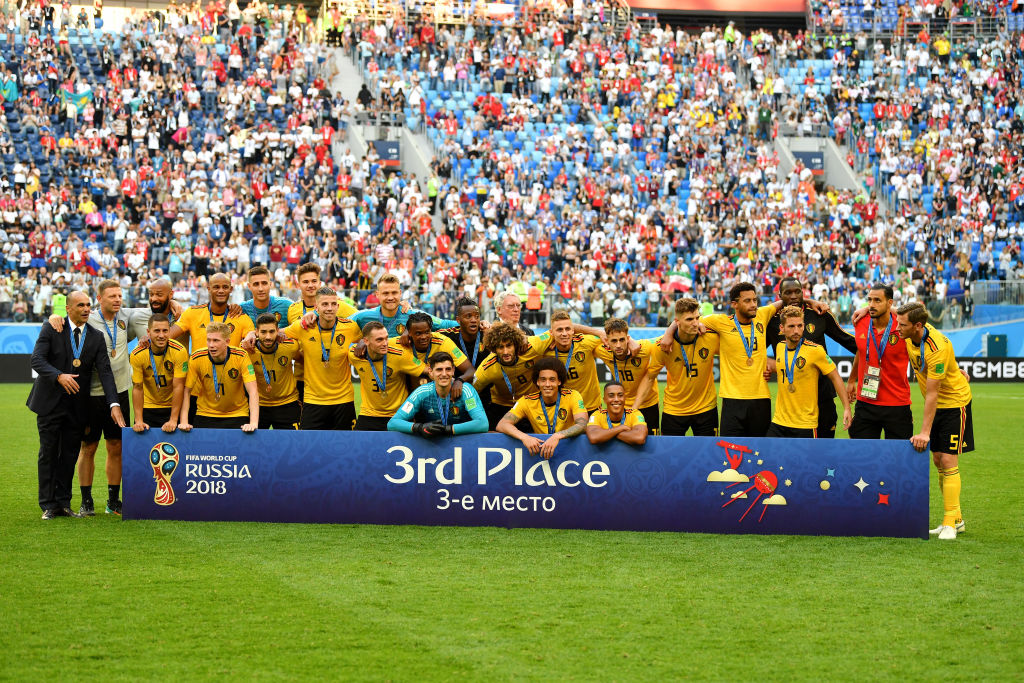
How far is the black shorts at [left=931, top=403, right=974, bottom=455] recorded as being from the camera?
1016cm

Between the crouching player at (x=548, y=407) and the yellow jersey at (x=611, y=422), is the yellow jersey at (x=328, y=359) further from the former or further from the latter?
the yellow jersey at (x=611, y=422)

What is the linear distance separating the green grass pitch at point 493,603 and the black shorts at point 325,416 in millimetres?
1274

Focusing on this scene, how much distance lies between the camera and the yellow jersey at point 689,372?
1108 cm

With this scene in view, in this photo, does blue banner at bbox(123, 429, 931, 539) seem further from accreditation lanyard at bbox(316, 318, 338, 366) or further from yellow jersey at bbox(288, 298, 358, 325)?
yellow jersey at bbox(288, 298, 358, 325)

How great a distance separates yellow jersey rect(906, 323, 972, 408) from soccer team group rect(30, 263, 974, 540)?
2cm

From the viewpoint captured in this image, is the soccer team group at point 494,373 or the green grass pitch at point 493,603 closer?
the green grass pitch at point 493,603

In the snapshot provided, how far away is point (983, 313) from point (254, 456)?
24.1 m

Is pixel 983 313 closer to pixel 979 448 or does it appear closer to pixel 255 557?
pixel 979 448

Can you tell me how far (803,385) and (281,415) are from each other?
4.79 m

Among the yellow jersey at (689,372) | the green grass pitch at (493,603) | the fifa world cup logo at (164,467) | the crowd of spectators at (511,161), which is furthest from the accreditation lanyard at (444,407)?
the crowd of spectators at (511,161)

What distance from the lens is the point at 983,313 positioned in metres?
29.9

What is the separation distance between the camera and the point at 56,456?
10.7m

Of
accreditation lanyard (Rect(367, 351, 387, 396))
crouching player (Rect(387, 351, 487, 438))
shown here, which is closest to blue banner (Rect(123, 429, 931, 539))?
crouching player (Rect(387, 351, 487, 438))

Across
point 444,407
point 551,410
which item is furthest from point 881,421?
point 444,407
